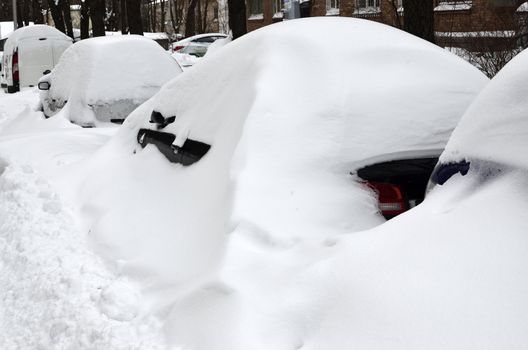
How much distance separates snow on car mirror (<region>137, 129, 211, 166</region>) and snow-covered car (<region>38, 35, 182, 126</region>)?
3.35m

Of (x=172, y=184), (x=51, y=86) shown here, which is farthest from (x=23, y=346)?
(x=51, y=86)

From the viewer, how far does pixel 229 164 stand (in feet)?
13.4

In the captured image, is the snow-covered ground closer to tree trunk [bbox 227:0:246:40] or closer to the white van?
tree trunk [bbox 227:0:246:40]

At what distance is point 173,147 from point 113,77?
4.65 metres

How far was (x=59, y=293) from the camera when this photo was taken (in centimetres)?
401

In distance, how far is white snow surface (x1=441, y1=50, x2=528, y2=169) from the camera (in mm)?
2508

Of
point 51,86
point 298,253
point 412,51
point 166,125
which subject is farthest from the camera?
point 51,86

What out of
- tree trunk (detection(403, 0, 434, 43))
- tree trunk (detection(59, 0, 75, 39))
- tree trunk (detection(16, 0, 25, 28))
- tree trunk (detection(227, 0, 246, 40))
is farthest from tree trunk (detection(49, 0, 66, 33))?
tree trunk (detection(403, 0, 434, 43))

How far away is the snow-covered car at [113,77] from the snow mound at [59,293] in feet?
12.2

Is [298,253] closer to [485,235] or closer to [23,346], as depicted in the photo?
[485,235]

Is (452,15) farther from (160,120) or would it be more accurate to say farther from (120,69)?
(160,120)

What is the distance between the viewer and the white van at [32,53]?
21078mm

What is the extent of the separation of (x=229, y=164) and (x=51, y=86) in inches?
304

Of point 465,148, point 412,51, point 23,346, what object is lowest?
point 23,346
